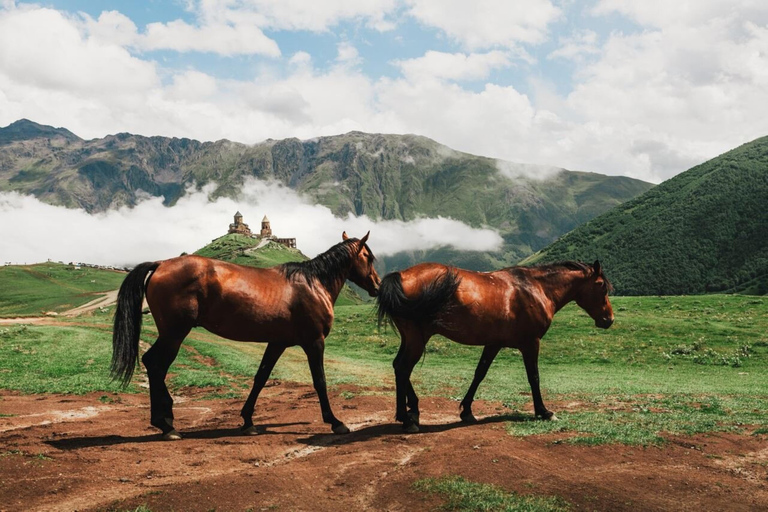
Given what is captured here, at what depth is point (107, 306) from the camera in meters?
127

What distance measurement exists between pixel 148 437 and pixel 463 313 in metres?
7.31

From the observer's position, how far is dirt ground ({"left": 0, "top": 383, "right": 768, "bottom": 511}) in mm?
7281

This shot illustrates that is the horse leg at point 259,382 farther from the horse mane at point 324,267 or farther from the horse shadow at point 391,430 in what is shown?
the horse mane at point 324,267

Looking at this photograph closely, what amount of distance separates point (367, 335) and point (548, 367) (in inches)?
729

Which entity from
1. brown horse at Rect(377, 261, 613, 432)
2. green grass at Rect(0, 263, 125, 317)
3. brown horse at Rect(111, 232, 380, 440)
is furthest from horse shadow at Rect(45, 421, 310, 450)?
green grass at Rect(0, 263, 125, 317)

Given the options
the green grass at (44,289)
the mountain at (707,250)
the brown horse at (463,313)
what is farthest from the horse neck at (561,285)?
the mountain at (707,250)

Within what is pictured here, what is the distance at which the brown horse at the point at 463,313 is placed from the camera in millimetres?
11867

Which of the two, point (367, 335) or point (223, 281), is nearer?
point (223, 281)

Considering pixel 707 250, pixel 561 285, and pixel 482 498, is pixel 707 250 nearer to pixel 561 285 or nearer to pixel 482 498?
pixel 561 285

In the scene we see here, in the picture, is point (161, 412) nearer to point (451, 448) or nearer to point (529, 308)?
point (451, 448)

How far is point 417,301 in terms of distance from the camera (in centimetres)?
1181

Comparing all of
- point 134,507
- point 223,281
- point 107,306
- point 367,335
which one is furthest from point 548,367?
point 107,306

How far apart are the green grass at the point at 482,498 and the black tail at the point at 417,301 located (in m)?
4.47

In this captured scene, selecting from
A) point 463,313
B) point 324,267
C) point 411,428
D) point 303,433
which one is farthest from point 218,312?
point 463,313
